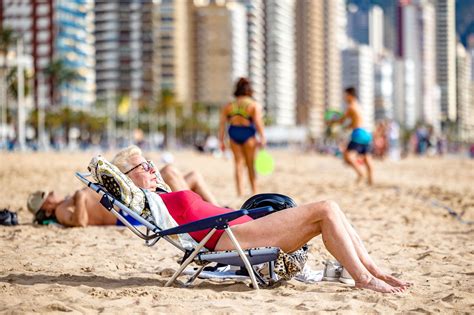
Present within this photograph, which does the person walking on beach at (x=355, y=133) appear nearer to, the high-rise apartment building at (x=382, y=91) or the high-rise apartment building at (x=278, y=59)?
the high-rise apartment building at (x=278, y=59)

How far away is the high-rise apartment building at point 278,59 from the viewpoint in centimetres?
12481

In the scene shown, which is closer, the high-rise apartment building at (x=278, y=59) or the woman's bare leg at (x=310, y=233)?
the woman's bare leg at (x=310, y=233)

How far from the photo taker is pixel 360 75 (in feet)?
563

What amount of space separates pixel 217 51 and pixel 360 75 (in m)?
64.3

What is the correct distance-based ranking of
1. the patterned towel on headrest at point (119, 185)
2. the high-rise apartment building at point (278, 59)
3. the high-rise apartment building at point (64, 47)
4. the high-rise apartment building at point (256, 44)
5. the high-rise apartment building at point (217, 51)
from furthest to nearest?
the high-rise apartment building at point (278, 59) → the high-rise apartment building at point (256, 44) → the high-rise apartment building at point (217, 51) → the high-rise apartment building at point (64, 47) → the patterned towel on headrest at point (119, 185)

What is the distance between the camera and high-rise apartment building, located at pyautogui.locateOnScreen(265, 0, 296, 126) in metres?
125

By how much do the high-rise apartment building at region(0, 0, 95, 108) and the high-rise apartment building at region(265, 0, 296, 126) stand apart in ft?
93.5

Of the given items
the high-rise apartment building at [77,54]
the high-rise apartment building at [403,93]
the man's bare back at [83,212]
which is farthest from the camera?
the high-rise apartment building at [403,93]

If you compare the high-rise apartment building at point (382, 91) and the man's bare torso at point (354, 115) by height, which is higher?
the high-rise apartment building at point (382, 91)

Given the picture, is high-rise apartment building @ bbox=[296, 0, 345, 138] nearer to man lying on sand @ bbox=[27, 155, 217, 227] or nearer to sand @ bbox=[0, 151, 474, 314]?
A: man lying on sand @ bbox=[27, 155, 217, 227]

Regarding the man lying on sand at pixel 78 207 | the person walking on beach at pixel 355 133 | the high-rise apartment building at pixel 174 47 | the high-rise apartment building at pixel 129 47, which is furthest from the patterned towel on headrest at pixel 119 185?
the high-rise apartment building at pixel 129 47

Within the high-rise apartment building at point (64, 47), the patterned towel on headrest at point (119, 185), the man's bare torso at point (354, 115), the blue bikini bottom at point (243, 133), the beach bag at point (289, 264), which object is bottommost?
the beach bag at point (289, 264)

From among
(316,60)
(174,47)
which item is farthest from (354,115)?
(316,60)

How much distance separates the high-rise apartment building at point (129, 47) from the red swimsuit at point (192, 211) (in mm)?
103380
